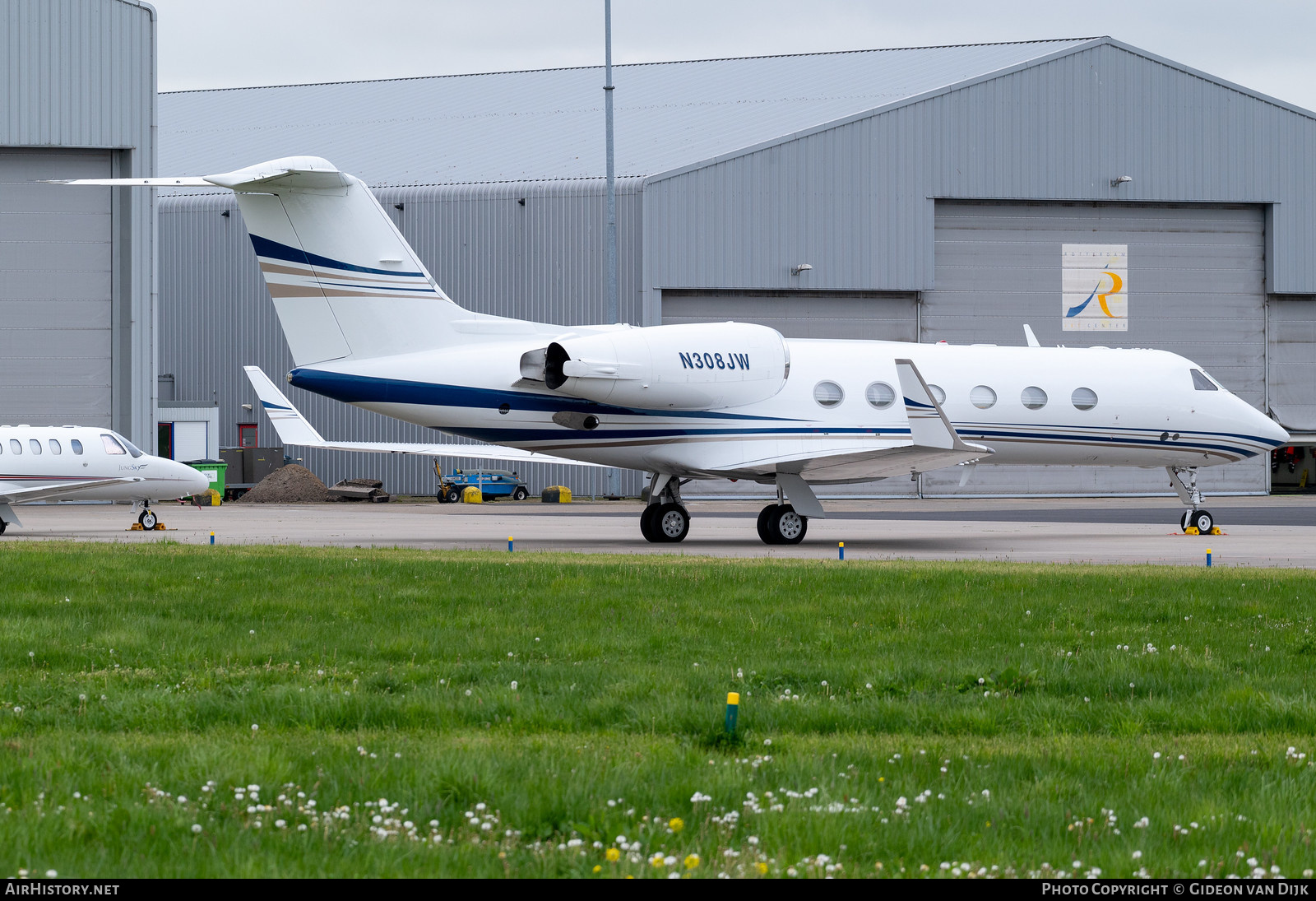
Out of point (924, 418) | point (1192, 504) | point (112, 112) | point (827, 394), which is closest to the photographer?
point (924, 418)

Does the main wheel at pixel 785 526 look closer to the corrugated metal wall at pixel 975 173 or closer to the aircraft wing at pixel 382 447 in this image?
the aircraft wing at pixel 382 447

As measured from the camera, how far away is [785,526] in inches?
930

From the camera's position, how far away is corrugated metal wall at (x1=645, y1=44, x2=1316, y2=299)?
159ft

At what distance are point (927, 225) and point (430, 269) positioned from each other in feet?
60.2

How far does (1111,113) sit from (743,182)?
1341cm

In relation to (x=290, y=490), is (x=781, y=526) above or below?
above

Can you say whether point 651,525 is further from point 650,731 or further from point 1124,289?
point 1124,289

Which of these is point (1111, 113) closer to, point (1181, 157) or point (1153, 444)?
point (1181, 157)

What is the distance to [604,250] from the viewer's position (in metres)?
48.7

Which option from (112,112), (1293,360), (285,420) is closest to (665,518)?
(285,420)

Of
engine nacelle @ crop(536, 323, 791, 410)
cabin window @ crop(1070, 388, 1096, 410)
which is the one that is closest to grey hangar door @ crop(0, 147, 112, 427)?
engine nacelle @ crop(536, 323, 791, 410)

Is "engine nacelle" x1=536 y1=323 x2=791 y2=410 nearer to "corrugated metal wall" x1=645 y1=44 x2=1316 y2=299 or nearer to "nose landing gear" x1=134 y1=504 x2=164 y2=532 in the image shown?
"nose landing gear" x1=134 y1=504 x2=164 y2=532

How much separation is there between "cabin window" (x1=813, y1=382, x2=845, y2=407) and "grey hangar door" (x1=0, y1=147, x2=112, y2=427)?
30.0 metres

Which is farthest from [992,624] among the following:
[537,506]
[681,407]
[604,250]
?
[604,250]
